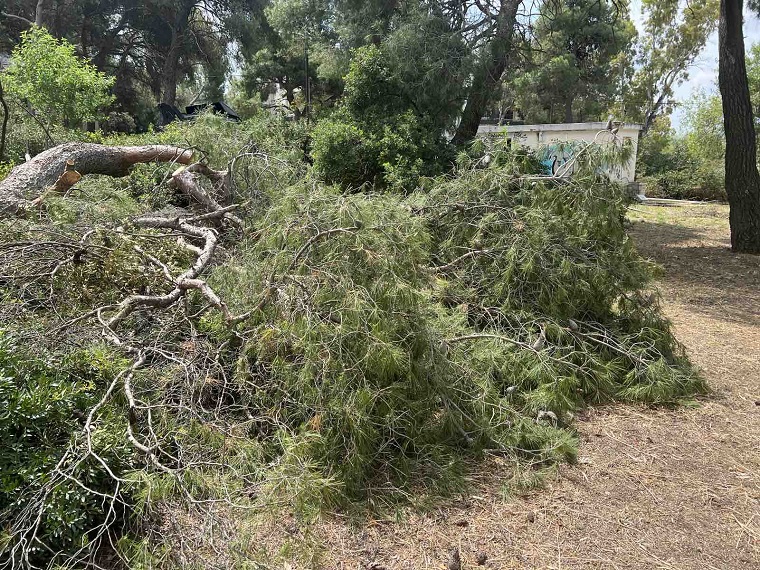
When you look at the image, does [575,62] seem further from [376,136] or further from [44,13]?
[44,13]

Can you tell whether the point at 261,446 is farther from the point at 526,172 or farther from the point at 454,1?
the point at 454,1

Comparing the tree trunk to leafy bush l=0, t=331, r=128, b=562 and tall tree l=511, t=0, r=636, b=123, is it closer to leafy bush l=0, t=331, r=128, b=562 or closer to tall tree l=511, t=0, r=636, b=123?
tall tree l=511, t=0, r=636, b=123

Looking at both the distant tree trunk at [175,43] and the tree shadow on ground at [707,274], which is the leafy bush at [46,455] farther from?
the distant tree trunk at [175,43]

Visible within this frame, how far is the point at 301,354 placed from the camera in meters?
2.65

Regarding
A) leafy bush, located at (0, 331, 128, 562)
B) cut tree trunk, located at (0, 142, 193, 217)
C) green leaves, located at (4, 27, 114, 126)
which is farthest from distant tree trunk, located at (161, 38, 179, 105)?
leafy bush, located at (0, 331, 128, 562)

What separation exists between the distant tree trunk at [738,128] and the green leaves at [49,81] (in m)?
9.71

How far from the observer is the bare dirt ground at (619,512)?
7.59 ft

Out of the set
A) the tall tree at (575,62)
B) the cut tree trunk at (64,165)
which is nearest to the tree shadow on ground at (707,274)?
the cut tree trunk at (64,165)

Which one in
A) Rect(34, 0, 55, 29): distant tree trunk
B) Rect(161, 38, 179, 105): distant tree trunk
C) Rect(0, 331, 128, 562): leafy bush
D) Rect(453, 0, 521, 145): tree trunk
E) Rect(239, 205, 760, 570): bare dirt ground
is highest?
→ Rect(34, 0, 55, 29): distant tree trunk

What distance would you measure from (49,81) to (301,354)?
26.4ft

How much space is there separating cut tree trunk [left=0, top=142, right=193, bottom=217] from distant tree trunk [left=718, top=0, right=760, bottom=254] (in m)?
7.94

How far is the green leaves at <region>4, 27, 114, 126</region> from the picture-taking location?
327 inches

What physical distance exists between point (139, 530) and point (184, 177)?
370cm

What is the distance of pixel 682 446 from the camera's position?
Result: 3229 mm
